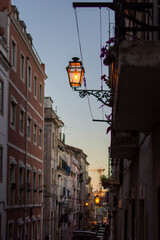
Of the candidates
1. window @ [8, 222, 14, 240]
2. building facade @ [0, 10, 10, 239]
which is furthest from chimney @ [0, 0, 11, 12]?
window @ [8, 222, 14, 240]

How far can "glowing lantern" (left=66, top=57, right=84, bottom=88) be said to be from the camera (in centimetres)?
1212

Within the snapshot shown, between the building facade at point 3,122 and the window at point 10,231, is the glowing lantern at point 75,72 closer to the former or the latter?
the building facade at point 3,122

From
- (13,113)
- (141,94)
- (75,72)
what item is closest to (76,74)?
(75,72)

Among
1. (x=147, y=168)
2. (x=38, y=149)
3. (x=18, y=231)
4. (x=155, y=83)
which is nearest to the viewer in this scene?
(x=155, y=83)

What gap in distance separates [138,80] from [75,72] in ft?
24.0

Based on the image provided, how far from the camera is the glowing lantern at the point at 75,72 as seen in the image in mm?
12117

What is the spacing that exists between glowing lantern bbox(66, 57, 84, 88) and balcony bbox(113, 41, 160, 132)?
5.43m

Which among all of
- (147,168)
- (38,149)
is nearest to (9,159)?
(38,149)

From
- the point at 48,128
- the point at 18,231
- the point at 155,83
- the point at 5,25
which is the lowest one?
the point at 18,231

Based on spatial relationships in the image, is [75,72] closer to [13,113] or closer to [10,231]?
[13,113]

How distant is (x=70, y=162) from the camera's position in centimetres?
6619

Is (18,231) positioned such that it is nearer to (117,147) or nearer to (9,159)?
(9,159)

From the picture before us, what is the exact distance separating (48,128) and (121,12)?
132 feet

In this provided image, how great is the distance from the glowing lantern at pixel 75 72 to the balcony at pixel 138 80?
17.8 feet
